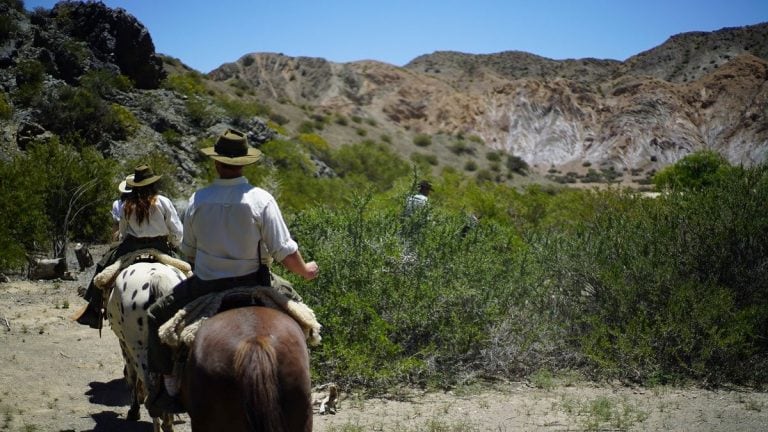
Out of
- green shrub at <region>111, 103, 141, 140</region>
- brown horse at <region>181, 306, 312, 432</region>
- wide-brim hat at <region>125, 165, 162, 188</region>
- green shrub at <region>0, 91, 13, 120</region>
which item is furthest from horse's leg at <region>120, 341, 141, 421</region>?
green shrub at <region>111, 103, 141, 140</region>

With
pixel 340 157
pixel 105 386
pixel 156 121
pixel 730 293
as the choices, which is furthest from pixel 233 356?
pixel 340 157

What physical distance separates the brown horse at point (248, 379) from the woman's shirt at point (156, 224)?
127 inches

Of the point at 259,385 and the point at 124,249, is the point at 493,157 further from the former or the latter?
the point at 259,385

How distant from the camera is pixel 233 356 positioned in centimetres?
362

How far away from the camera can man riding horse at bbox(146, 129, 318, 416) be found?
4355 millimetres

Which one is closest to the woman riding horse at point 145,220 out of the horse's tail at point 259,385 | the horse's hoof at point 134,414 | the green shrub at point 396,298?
the horse's hoof at point 134,414

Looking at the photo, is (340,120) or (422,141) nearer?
(340,120)

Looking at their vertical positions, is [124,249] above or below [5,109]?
below

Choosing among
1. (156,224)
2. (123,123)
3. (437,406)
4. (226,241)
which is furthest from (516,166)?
(226,241)

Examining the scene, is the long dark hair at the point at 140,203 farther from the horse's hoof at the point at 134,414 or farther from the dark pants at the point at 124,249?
the horse's hoof at the point at 134,414

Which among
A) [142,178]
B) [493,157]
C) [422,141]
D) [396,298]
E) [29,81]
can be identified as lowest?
[396,298]

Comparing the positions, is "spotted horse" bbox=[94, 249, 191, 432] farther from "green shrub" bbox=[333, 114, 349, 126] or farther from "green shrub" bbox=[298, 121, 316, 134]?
"green shrub" bbox=[333, 114, 349, 126]

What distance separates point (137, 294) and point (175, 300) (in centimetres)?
154

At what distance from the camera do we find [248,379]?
3506 millimetres
